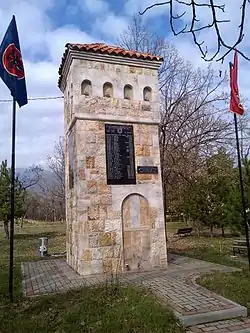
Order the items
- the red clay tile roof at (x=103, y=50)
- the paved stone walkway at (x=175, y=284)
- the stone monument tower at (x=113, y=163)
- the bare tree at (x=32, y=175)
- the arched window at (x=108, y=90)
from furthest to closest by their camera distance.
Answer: the bare tree at (x=32, y=175), the arched window at (x=108, y=90), the red clay tile roof at (x=103, y=50), the stone monument tower at (x=113, y=163), the paved stone walkway at (x=175, y=284)

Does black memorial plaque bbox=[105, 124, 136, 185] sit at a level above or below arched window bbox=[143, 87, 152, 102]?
below

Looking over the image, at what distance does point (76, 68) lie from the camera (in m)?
8.38

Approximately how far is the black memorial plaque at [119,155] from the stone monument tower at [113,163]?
25 mm

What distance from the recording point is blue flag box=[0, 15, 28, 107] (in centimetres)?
663

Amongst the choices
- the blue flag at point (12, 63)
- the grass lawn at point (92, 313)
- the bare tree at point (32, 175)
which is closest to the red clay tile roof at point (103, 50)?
the blue flag at point (12, 63)

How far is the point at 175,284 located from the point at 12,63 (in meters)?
5.37

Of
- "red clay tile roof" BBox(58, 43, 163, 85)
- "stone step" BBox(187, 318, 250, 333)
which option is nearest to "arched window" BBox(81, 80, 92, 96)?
"red clay tile roof" BBox(58, 43, 163, 85)

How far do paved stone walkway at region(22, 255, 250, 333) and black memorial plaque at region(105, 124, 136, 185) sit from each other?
7.52 ft

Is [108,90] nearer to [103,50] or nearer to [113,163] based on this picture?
[103,50]

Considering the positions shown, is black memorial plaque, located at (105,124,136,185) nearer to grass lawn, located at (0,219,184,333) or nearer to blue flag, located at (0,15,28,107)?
blue flag, located at (0,15,28,107)

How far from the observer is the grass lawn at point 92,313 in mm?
4277

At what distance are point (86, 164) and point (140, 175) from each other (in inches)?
56.4

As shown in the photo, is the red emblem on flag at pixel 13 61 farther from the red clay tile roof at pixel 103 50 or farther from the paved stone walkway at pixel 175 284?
the paved stone walkway at pixel 175 284

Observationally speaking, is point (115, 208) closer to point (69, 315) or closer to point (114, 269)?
point (114, 269)
